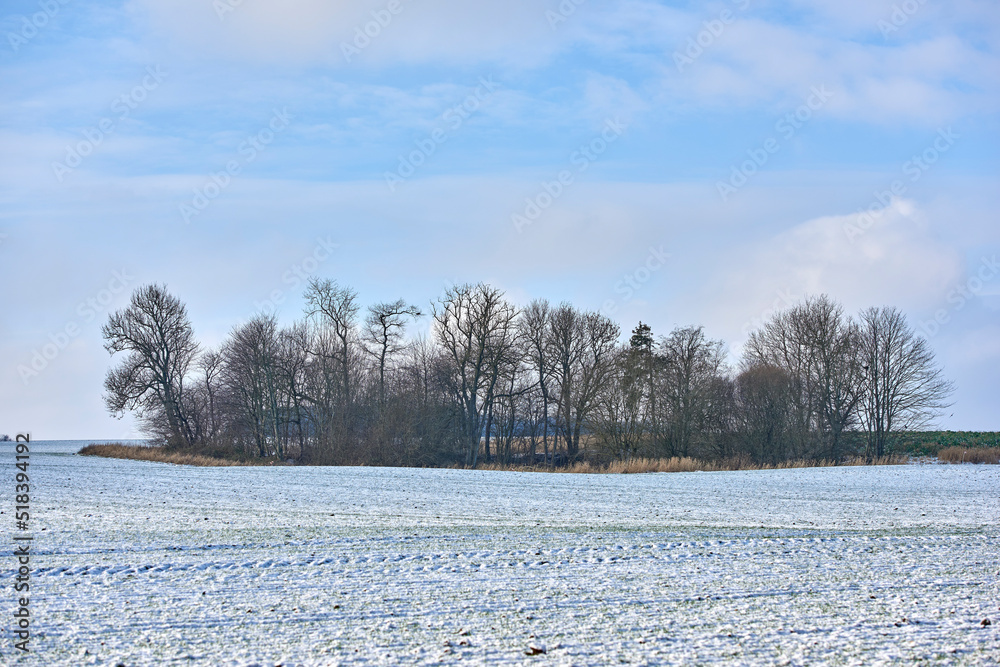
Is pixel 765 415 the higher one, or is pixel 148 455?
pixel 765 415

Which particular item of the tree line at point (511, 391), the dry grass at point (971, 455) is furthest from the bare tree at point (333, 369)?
the dry grass at point (971, 455)

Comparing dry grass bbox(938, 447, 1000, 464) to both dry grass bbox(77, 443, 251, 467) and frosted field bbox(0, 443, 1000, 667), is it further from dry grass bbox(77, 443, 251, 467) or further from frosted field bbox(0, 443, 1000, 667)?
dry grass bbox(77, 443, 251, 467)

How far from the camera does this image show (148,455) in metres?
43.2

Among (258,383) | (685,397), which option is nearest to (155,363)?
(258,383)

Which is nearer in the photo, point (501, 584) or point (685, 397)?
point (501, 584)

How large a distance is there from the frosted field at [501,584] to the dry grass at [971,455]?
2809cm

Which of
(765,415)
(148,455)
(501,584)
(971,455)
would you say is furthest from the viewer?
(765,415)

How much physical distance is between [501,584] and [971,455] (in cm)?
4192

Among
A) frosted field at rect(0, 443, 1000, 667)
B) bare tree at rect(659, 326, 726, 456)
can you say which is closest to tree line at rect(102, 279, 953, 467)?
bare tree at rect(659, 326, 726, 456)

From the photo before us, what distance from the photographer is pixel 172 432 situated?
183ft

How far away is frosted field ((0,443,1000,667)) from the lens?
6621mm

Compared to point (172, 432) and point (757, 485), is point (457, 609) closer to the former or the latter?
point (757, 485)

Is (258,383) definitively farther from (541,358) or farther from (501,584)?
(501,584)

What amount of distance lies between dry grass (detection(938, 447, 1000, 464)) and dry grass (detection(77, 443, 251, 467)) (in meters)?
38.9
